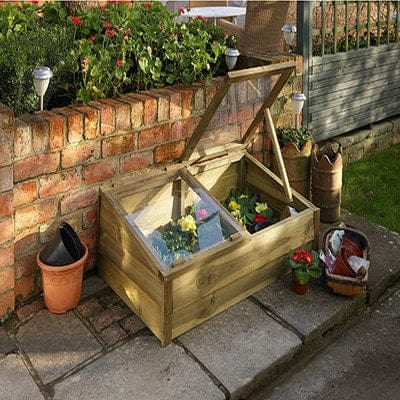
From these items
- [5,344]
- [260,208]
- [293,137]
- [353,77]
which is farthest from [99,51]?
[353,77]

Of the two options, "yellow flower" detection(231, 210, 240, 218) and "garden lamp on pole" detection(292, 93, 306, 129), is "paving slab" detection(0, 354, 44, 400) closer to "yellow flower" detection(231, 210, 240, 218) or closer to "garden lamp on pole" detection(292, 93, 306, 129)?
"yellow flower" detection(231, 210, 240, 218)

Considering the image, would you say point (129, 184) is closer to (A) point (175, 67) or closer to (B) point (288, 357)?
(A) point (175, 67)

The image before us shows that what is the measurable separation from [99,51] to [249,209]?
1445 millimetres

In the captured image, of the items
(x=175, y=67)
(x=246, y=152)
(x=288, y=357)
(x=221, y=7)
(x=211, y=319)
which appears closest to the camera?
(x=288, y=357)

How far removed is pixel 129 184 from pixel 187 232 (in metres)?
0.46

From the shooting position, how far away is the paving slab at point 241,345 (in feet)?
9.53

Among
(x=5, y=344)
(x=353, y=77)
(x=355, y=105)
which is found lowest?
(x=5, y=344)

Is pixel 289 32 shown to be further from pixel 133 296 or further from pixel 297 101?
pixel 133 296

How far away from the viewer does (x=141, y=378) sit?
113 inches

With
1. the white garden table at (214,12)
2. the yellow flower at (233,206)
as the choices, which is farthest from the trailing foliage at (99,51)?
the white garden table at (214,12)

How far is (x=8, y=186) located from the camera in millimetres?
3004

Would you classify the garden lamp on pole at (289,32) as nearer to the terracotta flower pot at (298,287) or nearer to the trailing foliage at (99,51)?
the trailing foliage at (99,51)

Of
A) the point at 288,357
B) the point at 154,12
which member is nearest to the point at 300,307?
the point at 288,357

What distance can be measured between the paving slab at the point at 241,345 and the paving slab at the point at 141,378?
0.08 m
